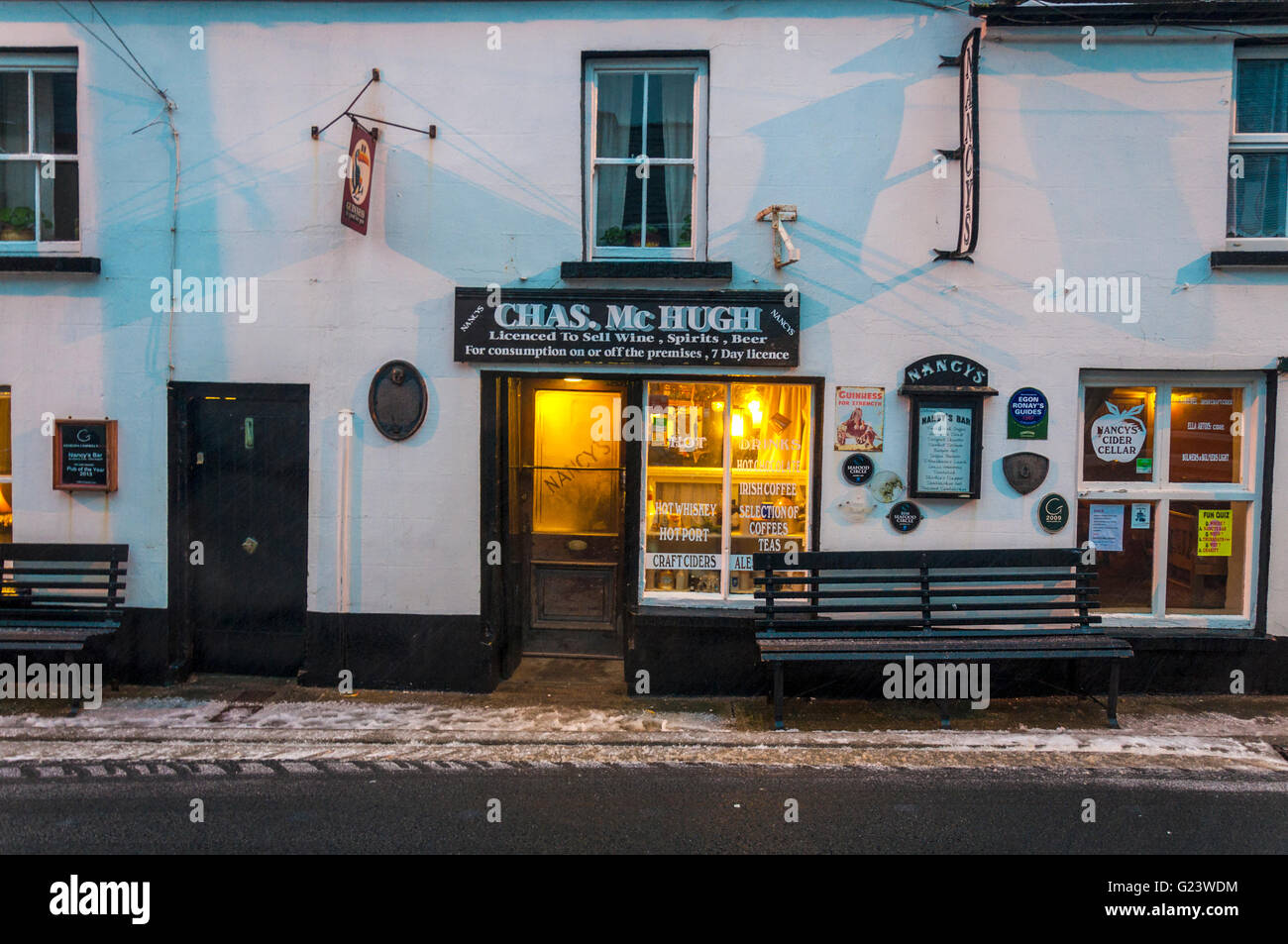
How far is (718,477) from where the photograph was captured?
7.57 m

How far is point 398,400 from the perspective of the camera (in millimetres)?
7418

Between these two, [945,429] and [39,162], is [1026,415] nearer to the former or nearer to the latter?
[945,429]

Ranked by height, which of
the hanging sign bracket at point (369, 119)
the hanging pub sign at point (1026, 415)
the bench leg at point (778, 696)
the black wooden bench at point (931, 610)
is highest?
the hanging sign bracket at point (369, 119)

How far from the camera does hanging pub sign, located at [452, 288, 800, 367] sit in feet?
23.4

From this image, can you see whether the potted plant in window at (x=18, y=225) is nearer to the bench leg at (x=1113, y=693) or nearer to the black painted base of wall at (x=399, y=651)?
the black painted base of wall at (x=399, y=651)

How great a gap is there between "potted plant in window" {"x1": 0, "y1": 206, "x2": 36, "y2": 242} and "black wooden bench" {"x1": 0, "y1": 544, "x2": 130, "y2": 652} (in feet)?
9.14

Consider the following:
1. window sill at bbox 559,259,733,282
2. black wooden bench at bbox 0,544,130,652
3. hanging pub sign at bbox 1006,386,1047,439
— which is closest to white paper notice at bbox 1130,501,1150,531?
hanging pub sign at bbox 1006,386,1047,439

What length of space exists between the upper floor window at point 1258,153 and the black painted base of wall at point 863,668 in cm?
355

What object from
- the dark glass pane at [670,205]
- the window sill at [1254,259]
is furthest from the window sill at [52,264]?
the window sill at [1254,259]

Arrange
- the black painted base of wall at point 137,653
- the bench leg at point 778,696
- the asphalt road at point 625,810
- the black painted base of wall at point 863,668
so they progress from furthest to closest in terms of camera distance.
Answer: the black painted base of wall at point 137,653
the black painted base of wall at point 863,668
the bench leg at point 778,696
the asphalt road at point 625,810

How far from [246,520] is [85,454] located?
1.47 metres

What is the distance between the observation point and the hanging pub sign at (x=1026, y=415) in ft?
23.5

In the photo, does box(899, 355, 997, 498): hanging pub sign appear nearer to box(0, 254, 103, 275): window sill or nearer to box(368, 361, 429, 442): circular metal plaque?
box(368, 361, 429, 442): circular metal plaque

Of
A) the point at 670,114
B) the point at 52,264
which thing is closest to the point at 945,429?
the point at 670,114
